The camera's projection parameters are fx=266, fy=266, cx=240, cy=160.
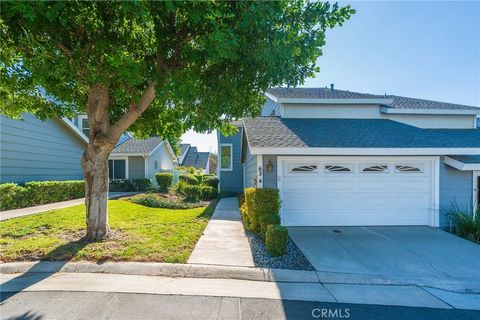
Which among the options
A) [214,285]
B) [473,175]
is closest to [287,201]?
[214,285]

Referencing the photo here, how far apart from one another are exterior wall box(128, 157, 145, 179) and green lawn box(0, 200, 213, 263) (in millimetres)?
10630

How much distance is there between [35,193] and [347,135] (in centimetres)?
1273

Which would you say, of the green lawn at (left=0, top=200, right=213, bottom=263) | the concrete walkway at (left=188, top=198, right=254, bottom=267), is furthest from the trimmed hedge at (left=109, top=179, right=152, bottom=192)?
the concrete walkway at (left=188, top=198, right=254, bottom=267)

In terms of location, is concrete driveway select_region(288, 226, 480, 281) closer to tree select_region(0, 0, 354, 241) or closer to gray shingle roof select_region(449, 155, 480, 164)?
gray shingle roof select_region(449, 155, 480, 164)

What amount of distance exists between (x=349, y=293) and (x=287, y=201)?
14.1 ft

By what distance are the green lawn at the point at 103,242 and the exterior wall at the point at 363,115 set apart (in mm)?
5748

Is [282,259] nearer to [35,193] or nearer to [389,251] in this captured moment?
[389,251]

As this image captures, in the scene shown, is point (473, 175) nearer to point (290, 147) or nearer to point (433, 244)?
point (433, 244)

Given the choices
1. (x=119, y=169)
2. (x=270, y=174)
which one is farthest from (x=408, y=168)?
(x=119, y=169)

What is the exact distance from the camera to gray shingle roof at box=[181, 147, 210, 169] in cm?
3995

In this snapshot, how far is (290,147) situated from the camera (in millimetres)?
7855

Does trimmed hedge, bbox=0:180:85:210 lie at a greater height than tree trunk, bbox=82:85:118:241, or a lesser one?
lesser

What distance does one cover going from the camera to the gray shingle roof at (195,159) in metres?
40.0

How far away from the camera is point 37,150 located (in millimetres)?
12492
